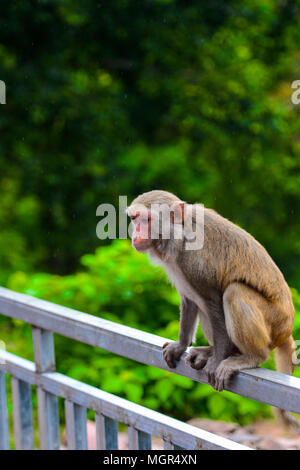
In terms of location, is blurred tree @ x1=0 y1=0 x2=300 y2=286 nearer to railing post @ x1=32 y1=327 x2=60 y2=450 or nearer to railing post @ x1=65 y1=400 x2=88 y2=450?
railing post @ x1=32 y1=327 x2=60 y2=450

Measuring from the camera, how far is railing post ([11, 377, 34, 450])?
89.8 inches

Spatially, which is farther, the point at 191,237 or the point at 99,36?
the point at 99,36

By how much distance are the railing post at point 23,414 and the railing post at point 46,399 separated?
114mm

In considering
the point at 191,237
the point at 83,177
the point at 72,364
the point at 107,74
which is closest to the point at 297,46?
the point at 107,74

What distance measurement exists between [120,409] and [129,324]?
170 cm

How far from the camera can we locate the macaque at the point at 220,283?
1.87 m

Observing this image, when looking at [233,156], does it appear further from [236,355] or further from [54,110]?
[236,355]

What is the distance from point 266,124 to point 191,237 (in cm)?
448

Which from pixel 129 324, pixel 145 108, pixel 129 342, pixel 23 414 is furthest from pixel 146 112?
pixel 129 342

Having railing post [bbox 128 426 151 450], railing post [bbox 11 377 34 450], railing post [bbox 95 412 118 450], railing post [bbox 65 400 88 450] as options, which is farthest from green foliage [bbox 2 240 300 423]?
railing post [bbox 128 426 151 450]

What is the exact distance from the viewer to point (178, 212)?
6.16ft

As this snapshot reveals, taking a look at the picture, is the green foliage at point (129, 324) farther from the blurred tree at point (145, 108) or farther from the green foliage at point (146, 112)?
the blurred tree at point (145, 108)

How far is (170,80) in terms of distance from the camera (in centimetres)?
638

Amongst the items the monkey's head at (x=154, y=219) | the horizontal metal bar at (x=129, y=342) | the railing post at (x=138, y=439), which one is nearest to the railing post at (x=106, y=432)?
the railing post at (x=138, y=439)
